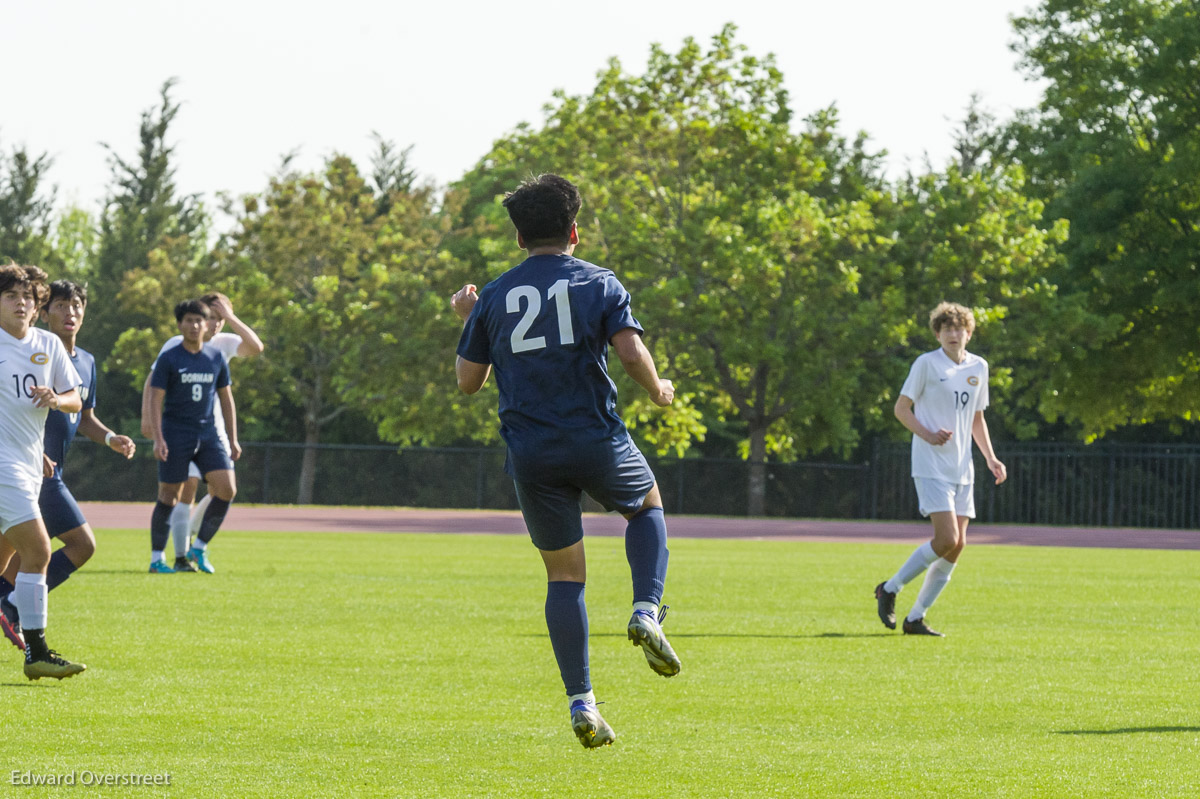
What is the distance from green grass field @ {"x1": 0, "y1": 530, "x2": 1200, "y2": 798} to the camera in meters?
5.57

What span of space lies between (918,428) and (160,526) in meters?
7.60

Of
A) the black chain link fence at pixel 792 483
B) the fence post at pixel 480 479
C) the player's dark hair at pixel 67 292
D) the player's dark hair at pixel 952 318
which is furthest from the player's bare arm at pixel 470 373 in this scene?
the fence post at pixel 480 479

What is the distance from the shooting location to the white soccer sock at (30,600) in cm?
771

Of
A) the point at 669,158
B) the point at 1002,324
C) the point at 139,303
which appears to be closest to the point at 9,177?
the point at 139,303

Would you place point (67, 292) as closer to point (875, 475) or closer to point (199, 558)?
point (199, 558)

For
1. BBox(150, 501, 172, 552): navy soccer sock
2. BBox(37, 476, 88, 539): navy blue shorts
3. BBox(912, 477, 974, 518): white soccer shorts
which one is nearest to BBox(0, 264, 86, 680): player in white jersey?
BBox(37, 476, 88, 539): navy blue shorts

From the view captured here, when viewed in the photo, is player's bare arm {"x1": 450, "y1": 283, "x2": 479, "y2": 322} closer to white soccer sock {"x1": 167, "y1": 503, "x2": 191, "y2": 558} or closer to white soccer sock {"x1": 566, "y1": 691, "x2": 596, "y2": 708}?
white soccer sock {"x1": 566, "y1": 691, "x2": 596, "y2": 708}

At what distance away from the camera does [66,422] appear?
9523 mm

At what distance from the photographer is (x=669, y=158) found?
39594mm

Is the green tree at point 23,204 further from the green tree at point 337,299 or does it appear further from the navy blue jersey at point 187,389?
the navy blue jersey at point 187,389

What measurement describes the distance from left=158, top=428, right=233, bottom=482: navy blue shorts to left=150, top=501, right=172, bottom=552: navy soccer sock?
16.3 inches

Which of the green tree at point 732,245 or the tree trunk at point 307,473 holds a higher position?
the green tree at point 732,245

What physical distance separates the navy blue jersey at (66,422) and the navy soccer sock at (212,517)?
195 inches

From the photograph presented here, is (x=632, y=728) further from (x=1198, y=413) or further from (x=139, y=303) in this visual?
(x=139, y=303)
